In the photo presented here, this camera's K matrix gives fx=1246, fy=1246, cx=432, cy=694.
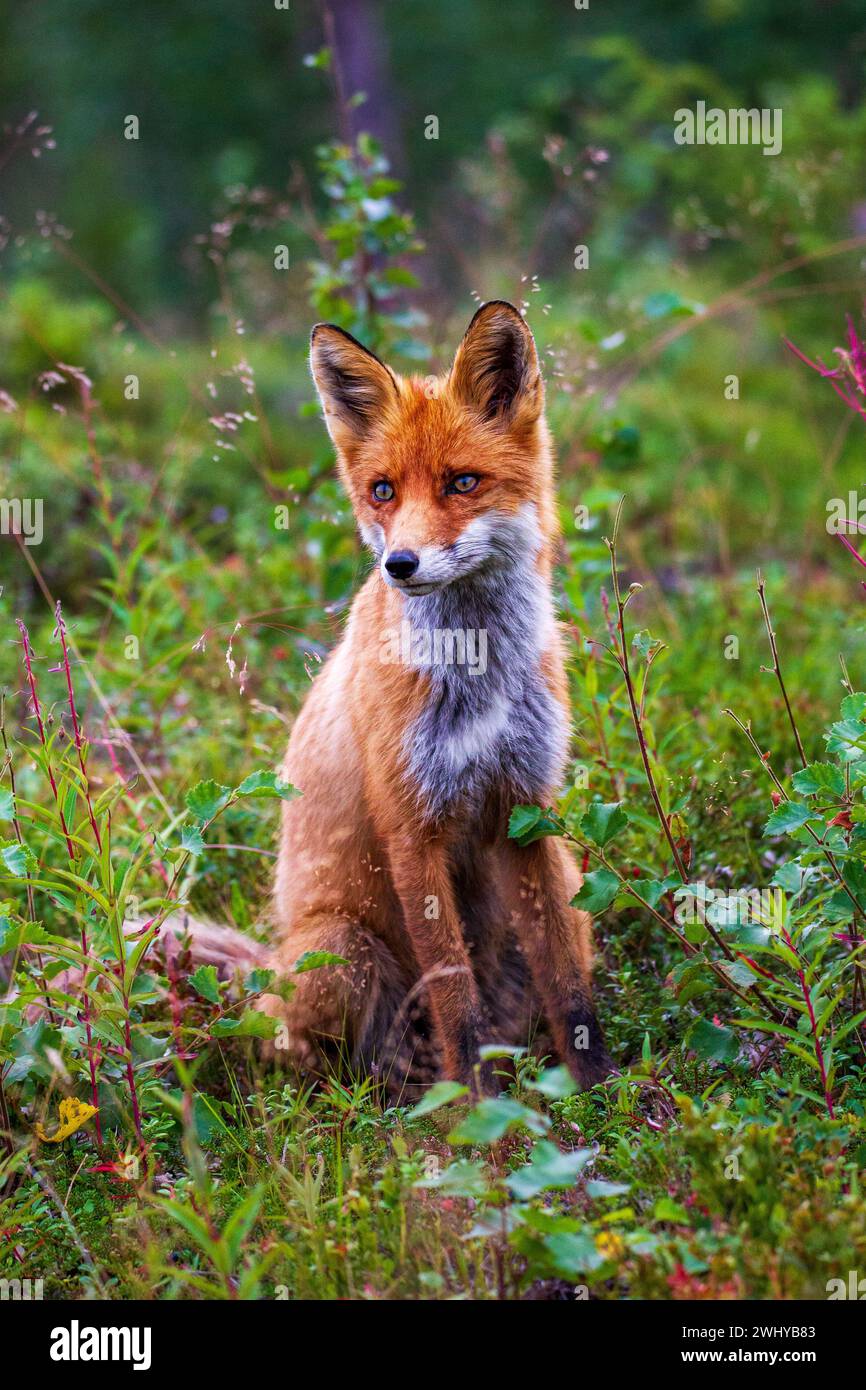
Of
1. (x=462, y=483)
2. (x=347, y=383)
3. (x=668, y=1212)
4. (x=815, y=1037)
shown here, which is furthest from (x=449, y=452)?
(x=668, y=1212)

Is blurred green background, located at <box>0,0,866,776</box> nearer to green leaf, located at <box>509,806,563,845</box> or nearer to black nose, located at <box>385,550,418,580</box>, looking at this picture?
black nose, located at <box>385,550,418,580</box>

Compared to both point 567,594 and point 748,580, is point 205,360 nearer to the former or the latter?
point 748,580

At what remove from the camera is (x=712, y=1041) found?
3309 millimetres

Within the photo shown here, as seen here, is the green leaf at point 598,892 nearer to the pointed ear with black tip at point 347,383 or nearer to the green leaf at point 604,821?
the green leaf at point 604,821

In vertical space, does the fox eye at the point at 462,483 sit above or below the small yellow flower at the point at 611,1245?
above

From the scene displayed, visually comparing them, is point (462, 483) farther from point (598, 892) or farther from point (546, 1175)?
point (546, 1175)

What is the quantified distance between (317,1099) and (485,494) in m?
1.97

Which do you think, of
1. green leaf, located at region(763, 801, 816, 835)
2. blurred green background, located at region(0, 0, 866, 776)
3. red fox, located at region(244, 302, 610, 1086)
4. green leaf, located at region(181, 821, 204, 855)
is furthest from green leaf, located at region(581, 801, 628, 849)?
blurred green background, located at region(0, 0, 866, 776)

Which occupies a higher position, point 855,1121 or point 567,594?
point 567,594

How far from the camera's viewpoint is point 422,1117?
12.0ft

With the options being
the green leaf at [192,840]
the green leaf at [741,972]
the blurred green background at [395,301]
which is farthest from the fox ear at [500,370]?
the green leaf at [741,972]

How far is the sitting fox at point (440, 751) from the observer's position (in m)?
3.83

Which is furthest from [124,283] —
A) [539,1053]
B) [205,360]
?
[539,1053]

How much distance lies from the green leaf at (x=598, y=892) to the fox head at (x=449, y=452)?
97 cm
